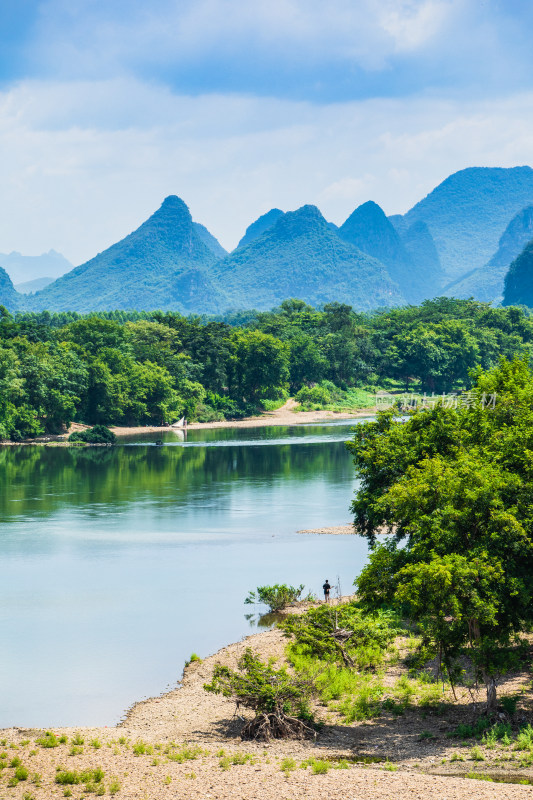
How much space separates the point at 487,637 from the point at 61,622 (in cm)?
1707

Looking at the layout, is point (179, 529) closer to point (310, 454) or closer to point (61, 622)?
point (61, 622)

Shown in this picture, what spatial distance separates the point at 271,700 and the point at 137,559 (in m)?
21.7

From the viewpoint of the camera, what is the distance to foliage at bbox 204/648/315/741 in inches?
824

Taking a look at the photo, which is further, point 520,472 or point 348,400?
point 348,400

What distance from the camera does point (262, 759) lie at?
1917 cm

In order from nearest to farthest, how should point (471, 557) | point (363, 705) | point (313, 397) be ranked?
point (471, 557) < point (363, 705) < point (313, 397)

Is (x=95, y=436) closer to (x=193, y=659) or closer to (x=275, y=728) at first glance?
(x=193, y=659)

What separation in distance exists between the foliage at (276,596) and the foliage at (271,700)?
1207 cm

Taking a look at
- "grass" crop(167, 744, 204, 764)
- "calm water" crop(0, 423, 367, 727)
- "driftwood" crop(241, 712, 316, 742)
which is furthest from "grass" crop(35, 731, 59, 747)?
"driftwood" crop(241, 712, 316, 742)

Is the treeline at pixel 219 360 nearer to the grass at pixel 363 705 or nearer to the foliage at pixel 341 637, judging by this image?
the foliage at pixel 341 637

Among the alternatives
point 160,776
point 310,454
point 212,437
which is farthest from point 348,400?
point 160,776

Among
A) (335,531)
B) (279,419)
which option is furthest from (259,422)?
(335,531)

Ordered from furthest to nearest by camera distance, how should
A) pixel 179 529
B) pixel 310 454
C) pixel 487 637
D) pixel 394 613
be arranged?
1. pixel 310 454
2. pixel 179 529
3. pixel 394 613
4. pixel 487 637

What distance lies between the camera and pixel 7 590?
35.8 m
